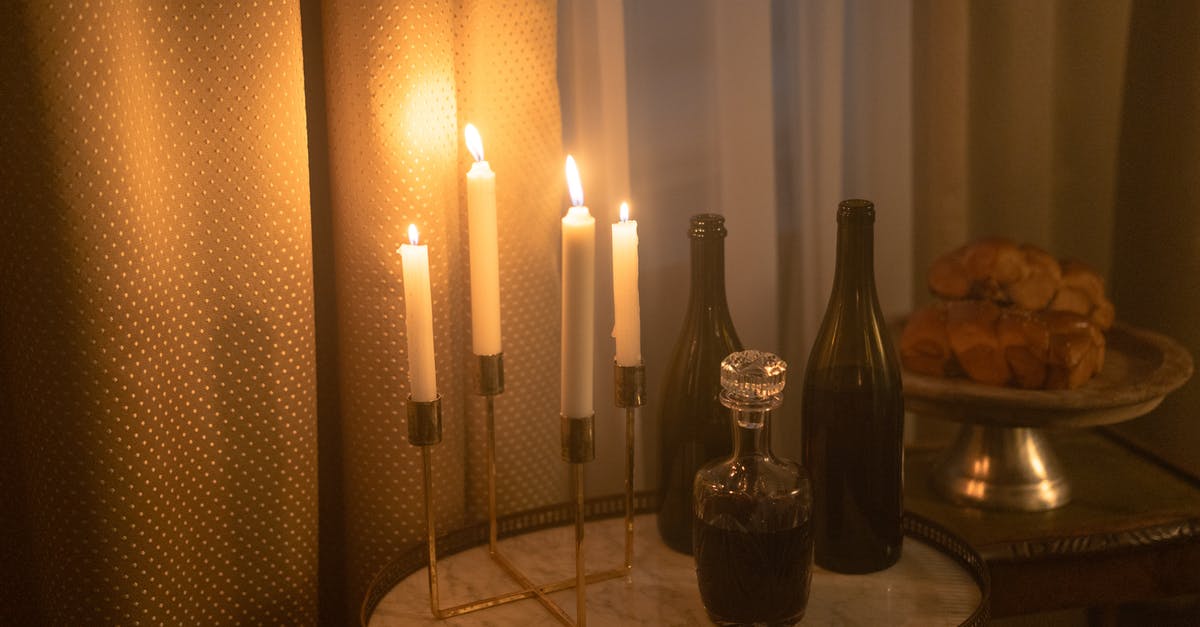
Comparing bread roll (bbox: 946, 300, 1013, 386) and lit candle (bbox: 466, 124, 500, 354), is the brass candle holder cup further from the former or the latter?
bread roll (bbox: 946, 300, 1013, 386)

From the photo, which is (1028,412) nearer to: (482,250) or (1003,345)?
(1003,345)

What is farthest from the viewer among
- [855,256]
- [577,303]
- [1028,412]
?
[1028,412]

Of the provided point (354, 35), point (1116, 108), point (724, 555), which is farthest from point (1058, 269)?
point (354, 35)

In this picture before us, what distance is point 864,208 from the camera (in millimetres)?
820

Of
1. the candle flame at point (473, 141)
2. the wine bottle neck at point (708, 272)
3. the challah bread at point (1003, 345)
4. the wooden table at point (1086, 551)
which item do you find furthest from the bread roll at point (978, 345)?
the candle flame at point (473, 141)

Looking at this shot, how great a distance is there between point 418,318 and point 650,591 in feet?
0.98

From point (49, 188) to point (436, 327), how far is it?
32cm

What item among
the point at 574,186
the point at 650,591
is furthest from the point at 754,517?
the point at 574,186

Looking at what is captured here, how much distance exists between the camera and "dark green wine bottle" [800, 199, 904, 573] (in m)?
0.88

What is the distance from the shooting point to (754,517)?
0.79m

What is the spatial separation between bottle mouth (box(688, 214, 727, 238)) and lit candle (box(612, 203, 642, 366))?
0.08 m

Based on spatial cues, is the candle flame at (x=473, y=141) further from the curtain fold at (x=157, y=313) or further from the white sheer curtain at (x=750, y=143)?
the white sheer curtain at (x=750, y=143)

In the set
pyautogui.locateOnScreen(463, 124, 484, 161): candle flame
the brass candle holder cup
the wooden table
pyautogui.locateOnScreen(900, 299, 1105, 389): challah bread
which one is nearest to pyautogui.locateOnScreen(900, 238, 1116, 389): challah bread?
pyautogui.locateOnScreen(900, 299, 1105, 389): challah bread

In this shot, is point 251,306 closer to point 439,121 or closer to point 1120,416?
point 439,121
